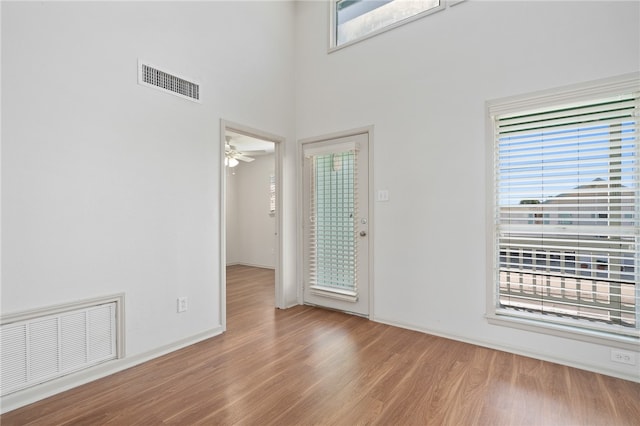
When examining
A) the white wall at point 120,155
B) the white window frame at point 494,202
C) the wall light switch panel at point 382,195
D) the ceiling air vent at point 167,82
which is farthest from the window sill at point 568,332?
the ceiling air vent at point 167,82

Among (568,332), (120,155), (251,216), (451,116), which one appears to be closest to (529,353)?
(568,332)

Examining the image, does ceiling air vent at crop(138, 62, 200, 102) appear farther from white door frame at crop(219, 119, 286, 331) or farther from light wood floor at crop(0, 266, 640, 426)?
light wood floor at crop(0, 266, 640, 426)

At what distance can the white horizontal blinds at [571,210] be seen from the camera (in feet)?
7.50

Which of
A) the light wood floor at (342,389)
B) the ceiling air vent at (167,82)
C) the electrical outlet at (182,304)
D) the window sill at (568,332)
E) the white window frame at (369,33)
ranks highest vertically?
the white window frame at (369,33)

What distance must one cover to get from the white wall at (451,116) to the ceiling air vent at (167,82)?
1.59 meters

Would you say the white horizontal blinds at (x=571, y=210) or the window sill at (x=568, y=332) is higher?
the white horizontal blinds at (x=571, y=210)

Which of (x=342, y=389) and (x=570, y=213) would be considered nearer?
(x=342, y=389)

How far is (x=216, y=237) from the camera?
3.09 metres

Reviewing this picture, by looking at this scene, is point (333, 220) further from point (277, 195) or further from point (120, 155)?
point (120, 155)

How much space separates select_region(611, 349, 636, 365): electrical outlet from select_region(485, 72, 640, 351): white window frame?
0.04m

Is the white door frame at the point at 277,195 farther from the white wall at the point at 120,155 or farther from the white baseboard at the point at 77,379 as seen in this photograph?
the white baseboard at the point at 77,379

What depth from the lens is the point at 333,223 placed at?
12.4 ft

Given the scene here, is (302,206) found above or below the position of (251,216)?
above

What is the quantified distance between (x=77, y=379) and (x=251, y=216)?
17.0 feet
